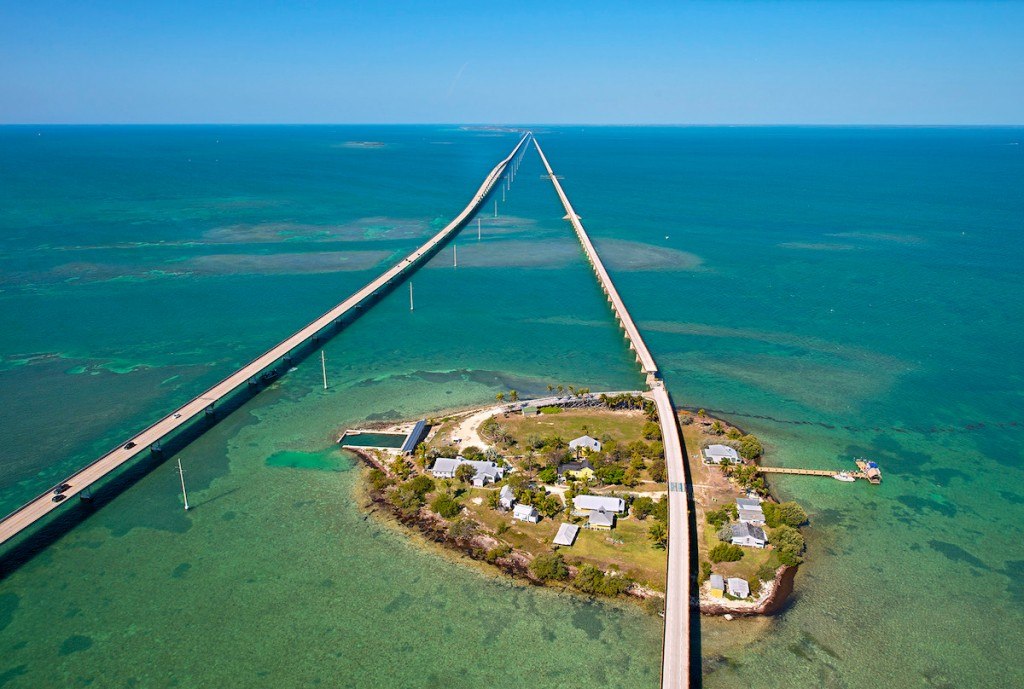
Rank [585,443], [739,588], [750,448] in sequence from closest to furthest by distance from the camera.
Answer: [739,588] → [585,443] → [750,448]

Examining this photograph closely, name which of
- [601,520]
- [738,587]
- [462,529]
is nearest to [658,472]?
[601,520]

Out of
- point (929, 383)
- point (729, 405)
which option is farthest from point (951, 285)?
point (729, 405)

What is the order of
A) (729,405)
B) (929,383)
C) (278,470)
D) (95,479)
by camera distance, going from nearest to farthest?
(95,479) < (278,470) < (729,405) < (929,383)

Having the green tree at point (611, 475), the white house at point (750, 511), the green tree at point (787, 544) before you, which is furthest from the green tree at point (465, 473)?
the green tree at point (787, 544)

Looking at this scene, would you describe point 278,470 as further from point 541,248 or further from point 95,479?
point 541,248

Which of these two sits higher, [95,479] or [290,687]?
[95,479]

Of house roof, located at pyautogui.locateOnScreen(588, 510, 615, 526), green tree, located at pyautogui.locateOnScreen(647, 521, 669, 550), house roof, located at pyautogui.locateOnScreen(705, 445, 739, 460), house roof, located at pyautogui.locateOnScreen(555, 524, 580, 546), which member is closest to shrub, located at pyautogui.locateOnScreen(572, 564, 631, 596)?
house roof, located at pyautogui.locateOnScreen(555, 524, 580, 546)

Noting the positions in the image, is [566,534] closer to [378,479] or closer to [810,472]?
[378,479]
